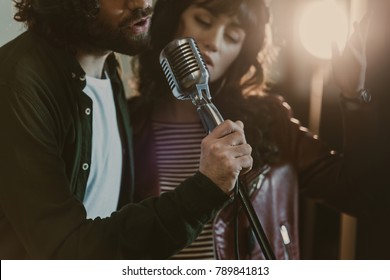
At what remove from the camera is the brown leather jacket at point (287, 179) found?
3.63 ft

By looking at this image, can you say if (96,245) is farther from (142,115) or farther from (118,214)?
(142,115)

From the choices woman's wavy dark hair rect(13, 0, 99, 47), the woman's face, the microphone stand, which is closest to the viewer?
the microphone stand

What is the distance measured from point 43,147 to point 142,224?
8.0 inches

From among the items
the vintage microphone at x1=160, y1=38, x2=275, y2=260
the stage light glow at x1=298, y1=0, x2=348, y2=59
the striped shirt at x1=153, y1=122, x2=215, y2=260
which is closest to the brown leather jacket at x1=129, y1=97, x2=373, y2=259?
the striped shirt at x1=153, y1=122, x2=215, y2=260

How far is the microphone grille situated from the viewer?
2.75 ft

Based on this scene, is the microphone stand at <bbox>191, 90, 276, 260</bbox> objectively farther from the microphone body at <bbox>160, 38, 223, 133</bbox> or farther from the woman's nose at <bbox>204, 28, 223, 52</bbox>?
the woman's nose at <bbox>204, 28, 223, 52</bbox>

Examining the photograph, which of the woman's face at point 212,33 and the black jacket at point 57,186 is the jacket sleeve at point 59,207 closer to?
the black jacket at point 57,186

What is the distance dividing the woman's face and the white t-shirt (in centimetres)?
19

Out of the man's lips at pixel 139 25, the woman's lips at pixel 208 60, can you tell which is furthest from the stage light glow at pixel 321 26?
the man's lips at pixel 139 25

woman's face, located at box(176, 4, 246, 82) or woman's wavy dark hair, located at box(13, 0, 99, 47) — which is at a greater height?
woman's wavy dark hair, located at box(13, 0, 99, 47)

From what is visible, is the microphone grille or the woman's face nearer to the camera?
the microphone grille

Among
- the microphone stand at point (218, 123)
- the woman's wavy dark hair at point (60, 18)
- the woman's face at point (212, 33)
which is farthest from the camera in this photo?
the woman's face at point (212, 33)

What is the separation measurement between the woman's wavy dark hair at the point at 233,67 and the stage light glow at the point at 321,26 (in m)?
0.09

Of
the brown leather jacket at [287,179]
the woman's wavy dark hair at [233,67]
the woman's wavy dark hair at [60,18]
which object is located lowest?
the brown leather jacket at [287,179]
